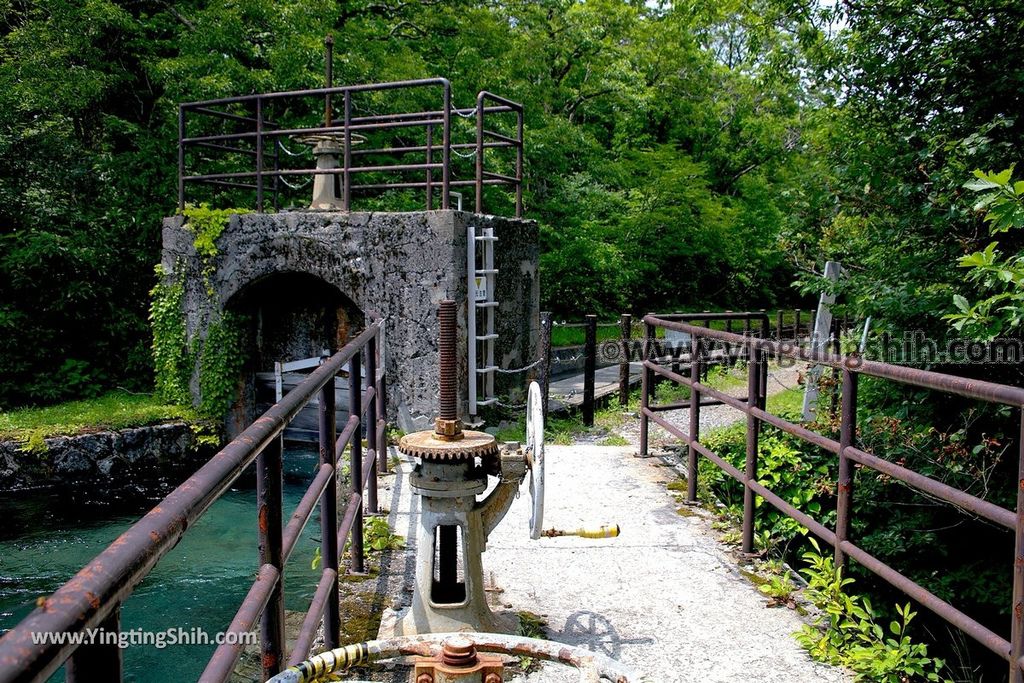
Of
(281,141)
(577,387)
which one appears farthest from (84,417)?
(577,387)

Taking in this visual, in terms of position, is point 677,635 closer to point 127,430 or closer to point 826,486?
point 826,486

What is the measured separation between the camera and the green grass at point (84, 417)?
9.87m

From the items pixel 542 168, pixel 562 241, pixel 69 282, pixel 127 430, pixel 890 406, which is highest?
pixel 542 168

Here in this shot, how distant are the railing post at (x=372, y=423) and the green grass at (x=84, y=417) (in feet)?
20.3

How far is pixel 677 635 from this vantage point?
11.9ft

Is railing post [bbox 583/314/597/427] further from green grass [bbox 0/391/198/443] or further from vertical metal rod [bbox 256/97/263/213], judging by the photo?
green grass [bbox 0/391/198/443]

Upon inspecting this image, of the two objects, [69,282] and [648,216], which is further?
[648,216]

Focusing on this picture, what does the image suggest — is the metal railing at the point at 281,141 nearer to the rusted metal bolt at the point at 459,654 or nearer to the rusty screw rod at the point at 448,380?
the rusty screw rod at the point at 448,380

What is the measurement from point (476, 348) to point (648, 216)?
12403mm

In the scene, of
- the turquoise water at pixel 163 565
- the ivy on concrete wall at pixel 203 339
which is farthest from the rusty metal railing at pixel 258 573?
the ivy on concrete wall at pixel 203 339

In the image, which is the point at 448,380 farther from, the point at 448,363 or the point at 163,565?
the point at 163,565

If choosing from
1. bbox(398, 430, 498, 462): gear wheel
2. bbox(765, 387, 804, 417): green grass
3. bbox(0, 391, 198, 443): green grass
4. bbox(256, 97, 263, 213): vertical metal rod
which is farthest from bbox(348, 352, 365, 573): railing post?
bbox(765, 387, 804, 417): green grass

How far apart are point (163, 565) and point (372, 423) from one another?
3445 millimetres

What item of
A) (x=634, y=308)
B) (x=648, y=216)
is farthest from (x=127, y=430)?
(x=634, y=308)
